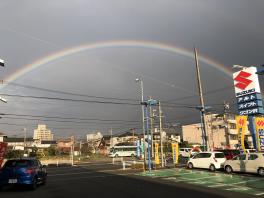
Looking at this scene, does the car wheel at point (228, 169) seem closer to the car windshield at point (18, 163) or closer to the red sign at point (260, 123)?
the red sign at point (260, 123)

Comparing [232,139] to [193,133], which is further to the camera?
[193,133]

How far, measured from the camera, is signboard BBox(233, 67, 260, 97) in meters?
26.4

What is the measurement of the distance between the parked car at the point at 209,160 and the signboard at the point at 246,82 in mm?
5689

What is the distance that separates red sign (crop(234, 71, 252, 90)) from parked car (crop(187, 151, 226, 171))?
241 inches

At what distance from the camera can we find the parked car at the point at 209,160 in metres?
26.7

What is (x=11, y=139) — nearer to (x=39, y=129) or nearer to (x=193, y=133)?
(x=39, y=129)

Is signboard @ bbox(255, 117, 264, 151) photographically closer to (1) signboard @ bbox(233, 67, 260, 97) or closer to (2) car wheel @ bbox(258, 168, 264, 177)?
(1) signboard @ bbox(233, 67, 260, 97)

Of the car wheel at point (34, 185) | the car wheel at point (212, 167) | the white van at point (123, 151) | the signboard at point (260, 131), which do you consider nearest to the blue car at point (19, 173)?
the car wheel at point (34, 185)

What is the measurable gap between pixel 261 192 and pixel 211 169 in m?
12.6

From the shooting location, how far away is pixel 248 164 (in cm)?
2253

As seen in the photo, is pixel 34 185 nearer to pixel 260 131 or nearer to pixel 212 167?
pixel 212 167

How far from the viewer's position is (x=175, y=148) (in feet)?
117

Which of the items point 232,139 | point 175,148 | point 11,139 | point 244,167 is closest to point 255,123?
point 244,167

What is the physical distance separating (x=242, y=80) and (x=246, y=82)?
1.52ft
